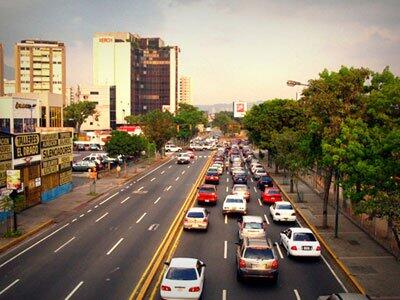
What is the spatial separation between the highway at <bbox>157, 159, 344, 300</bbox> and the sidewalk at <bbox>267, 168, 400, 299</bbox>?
129cm

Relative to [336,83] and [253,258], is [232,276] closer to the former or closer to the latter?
[253,258]

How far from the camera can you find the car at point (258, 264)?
20.2 metres

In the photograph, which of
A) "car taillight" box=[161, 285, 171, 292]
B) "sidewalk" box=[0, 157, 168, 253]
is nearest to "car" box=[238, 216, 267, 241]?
"car taillight" box=[161, 285, 171, 292]

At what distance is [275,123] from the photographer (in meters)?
67.8

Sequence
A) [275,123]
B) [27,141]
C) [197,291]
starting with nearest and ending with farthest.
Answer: [197,291]
[27,141]
[275,123]

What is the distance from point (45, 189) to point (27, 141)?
17.0 ft

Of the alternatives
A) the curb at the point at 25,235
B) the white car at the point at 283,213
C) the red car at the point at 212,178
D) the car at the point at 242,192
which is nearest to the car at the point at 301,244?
the white car at the point at 283,213

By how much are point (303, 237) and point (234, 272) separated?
4827mm

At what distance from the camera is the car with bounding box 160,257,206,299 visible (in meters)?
17.5

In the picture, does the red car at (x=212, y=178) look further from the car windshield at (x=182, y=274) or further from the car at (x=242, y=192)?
the car windshield at (x=182, y=274)

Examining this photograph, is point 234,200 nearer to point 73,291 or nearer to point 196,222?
point 196,222

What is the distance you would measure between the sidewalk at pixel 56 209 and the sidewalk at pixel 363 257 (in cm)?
1830

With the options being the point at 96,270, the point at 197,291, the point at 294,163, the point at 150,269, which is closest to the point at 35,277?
the point at 96,270

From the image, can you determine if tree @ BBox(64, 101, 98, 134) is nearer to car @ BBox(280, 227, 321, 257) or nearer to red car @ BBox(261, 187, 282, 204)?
red car @ BBox(261, 187, 282, 204)
